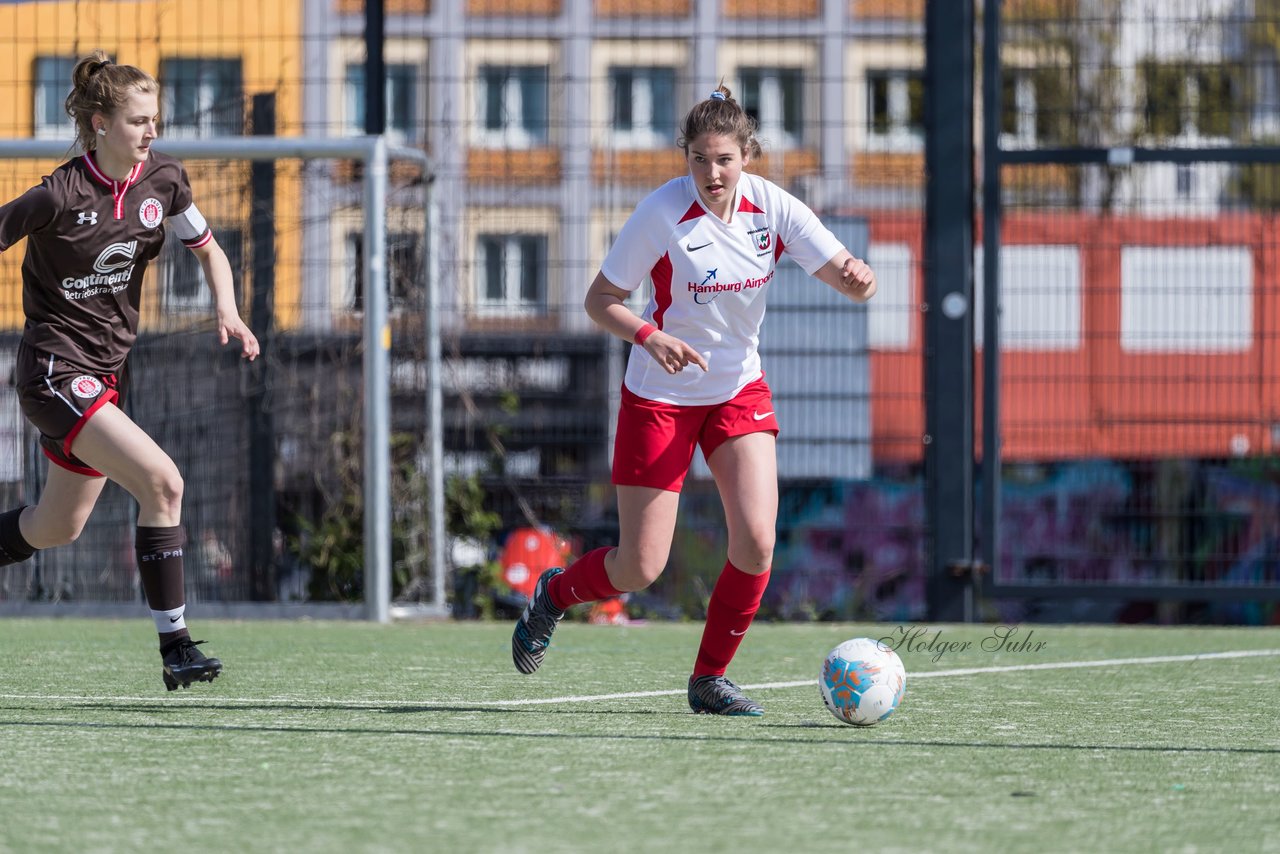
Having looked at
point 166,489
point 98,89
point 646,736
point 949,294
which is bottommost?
point 646,736

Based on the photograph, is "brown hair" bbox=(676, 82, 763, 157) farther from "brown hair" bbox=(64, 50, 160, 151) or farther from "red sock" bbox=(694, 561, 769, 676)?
"brown hair" bbox=(64, 50, 160, 151)

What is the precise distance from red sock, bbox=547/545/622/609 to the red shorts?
1.02ft

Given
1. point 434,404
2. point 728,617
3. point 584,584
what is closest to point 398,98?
point 434,404

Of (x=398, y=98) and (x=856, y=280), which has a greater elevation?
(x=398, y=98)

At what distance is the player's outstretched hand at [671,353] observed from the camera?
495cm

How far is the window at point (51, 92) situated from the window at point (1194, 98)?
5810mm

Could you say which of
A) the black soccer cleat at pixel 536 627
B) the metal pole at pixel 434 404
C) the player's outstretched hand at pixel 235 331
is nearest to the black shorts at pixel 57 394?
the player's outstretched hand at pixel 235 331

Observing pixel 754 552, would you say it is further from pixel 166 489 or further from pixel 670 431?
pixel 166 489

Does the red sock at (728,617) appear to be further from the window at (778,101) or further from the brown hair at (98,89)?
the window at (778,101)

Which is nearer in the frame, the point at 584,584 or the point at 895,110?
the point at 584,584

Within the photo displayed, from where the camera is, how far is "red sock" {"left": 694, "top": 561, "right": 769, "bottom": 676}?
17.6 feet

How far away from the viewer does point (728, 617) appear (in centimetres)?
539

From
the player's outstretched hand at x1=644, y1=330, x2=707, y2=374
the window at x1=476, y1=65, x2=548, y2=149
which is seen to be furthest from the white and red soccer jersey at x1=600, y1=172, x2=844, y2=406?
the window at x1=476, y1=65, x2=548, y2=149

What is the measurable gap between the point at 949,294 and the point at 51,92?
5407mm
